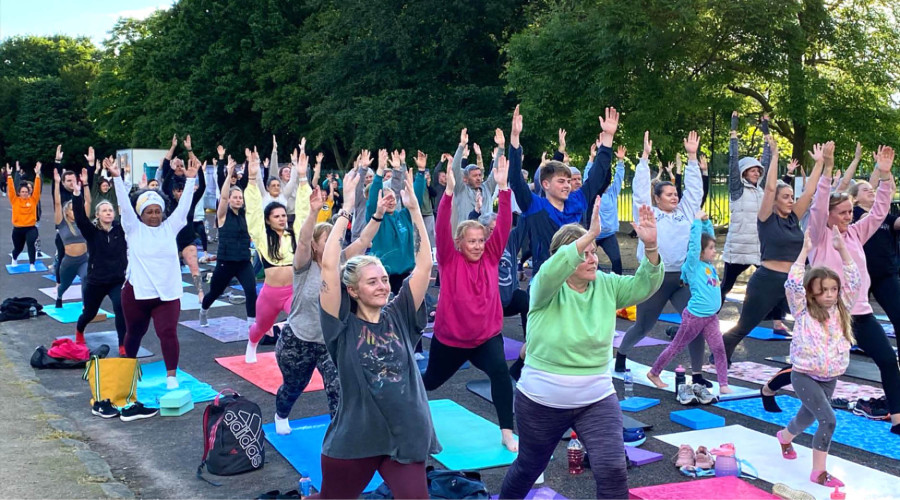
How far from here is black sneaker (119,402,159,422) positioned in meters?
7.32

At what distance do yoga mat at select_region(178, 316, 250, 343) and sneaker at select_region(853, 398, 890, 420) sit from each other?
6.96 metres

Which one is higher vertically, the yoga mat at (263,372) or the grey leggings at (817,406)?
the grey leggings at (817,406)

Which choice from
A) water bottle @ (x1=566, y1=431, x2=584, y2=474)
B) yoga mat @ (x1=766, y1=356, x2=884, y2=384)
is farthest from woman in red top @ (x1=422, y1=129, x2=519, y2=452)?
yoga mat @ (x1=766, y1=356, x2=884, y2=384)

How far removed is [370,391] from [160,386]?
4.92m

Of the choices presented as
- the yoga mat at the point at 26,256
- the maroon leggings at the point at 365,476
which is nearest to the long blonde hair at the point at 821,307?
the maroon leggings at the point at 365,476

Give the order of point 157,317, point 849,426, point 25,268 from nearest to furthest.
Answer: point 849,426, point 157,317, point 25,268

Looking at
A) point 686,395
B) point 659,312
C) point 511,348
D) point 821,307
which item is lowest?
point 511,348

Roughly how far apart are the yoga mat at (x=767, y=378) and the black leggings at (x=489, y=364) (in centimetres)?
304

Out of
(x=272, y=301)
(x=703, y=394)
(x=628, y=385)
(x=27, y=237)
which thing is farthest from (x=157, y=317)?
(x=27, y=237)

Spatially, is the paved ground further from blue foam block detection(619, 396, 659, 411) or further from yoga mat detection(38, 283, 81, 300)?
yoga mat detection(38, 283, 81, 300)

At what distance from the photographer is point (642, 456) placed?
6082 millimetres

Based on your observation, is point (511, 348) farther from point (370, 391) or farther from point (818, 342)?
point (370, 391)

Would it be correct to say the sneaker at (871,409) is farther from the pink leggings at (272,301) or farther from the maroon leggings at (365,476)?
the pink leggings at (272,301)

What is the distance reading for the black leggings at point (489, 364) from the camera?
630 centimetres
